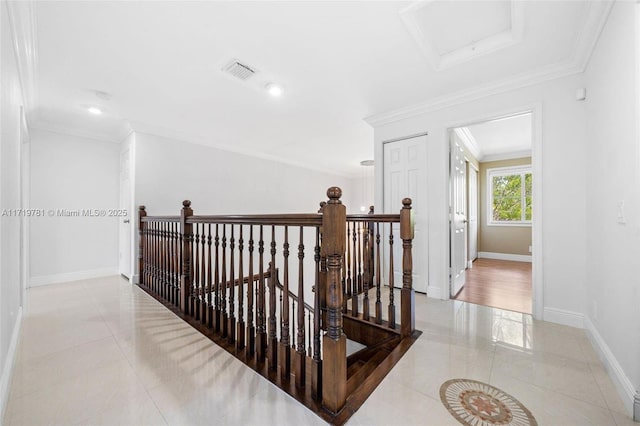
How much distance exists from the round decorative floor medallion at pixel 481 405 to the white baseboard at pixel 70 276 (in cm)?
481

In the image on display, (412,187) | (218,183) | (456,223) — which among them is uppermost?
(218,183)

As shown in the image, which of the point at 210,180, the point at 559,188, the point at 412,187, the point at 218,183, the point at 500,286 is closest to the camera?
the point at 559,188

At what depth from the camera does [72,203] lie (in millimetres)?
3844

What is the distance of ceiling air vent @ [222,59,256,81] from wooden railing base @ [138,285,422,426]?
2235 millimetres

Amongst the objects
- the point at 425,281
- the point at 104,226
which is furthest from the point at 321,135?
the point at 104,226

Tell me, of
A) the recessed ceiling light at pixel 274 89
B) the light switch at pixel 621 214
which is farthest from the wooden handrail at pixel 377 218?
the recessed ceiling light at pixel 274 89

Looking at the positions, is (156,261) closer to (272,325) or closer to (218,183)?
(218,183)

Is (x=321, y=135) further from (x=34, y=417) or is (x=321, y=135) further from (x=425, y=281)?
(x=34, y=417)

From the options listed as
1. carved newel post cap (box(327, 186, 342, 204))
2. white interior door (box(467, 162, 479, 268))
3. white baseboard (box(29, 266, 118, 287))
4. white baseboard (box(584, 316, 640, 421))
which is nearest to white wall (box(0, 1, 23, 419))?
carved newel post cap (box(327, 186, 342, 204))

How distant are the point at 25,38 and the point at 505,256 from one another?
7604 millimetres

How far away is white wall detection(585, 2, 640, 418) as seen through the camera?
128 cm

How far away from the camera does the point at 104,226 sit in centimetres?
415

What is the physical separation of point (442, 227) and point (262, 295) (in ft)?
7.31

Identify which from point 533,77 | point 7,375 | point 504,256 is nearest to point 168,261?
point 7,375
